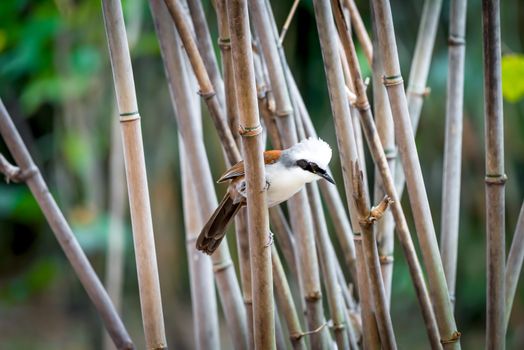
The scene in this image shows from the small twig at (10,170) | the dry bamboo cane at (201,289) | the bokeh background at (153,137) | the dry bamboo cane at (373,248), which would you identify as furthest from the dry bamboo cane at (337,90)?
the bokeh background at (153,137)

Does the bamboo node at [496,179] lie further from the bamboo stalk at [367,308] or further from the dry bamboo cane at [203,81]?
the dry bamboo cane at [203,81]

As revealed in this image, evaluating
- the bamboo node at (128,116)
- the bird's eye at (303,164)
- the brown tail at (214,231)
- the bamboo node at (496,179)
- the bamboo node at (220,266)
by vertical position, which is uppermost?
the bamboo node at (128,116)

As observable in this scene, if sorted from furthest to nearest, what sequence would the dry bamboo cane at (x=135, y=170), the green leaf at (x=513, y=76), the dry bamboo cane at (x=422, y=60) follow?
the green leaf at (x=513, y=76) → the dry bamboo cane at (x=422, y=60) → the dry bamboo cane at (x=135, y=170)

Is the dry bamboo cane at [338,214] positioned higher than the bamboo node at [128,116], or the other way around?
the bamboo node at [128,116]

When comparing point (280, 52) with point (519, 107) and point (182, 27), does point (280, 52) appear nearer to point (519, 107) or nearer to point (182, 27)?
point (182, 27)

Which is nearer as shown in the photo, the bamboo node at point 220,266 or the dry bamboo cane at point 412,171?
the dry bamboo cane at point 412,171

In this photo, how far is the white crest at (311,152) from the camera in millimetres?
1212

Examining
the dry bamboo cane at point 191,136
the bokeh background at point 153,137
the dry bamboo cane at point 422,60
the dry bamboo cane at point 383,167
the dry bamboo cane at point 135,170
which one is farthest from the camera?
the bokeh background at point 153,137

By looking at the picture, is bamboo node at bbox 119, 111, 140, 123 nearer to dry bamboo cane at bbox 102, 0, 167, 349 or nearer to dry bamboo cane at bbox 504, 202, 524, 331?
dry bamboo cane at bbox 102, 0, 167, 349

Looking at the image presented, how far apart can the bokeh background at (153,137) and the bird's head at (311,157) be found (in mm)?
1289

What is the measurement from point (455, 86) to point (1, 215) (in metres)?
2.41

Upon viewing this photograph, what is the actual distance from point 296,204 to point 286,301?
163mm

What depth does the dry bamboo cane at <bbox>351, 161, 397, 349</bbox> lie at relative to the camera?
0.95 m

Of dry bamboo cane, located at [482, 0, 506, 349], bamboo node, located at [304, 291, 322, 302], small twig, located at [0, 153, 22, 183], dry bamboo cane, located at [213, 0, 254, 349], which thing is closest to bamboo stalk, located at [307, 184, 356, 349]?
bamboo node, located at [304, 291, 322, 302]
